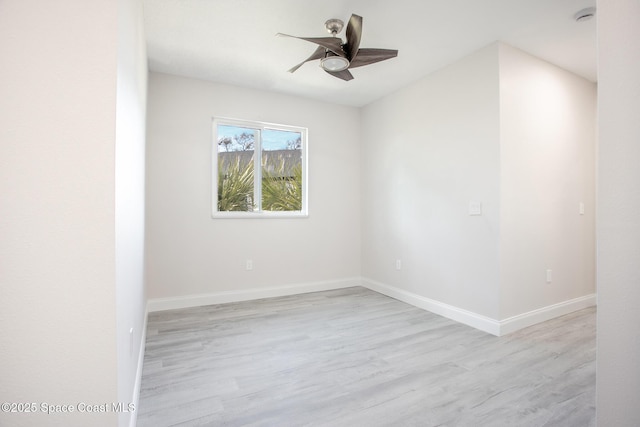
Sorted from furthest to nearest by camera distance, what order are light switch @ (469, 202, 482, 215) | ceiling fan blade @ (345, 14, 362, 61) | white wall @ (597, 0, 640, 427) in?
light switch @ (469, 202, 482, 215)
ceiling fan blade @ (345, 14, 362, 61)
white wall @ (597, 0, 640, 427)

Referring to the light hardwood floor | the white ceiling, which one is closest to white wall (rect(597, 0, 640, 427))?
the light hardwood floor

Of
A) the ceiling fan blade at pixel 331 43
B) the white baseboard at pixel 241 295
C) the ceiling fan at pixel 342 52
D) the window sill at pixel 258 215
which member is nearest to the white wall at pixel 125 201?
the ceiling fan blade at pixel 331 43

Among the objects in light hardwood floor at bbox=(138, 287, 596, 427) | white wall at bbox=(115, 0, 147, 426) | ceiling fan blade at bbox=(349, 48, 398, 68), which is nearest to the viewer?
white wall at bbox=(115, 0, 147, 426)

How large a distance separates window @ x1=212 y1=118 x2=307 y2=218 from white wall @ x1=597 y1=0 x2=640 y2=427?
3.39 meters

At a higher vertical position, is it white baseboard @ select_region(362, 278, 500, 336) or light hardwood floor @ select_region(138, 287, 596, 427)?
white baseboard @ select_region(362, 278, 500, 336)

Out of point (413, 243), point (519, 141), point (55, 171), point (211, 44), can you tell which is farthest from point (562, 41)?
point (55, 171)

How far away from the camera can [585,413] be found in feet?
5.17

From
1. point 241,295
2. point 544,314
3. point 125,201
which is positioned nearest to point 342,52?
point 125,201

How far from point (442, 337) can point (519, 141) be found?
1.97m

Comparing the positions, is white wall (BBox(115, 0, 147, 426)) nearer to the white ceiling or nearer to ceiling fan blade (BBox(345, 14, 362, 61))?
Result: the white ceiling

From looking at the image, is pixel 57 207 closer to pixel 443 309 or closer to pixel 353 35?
pixel 353 35

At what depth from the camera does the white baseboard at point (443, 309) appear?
269 cm

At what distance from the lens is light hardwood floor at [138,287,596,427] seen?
5.16 feet

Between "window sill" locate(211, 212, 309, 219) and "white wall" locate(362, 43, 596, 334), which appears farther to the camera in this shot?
"window sill" locate(211, 212, 309, 219)
